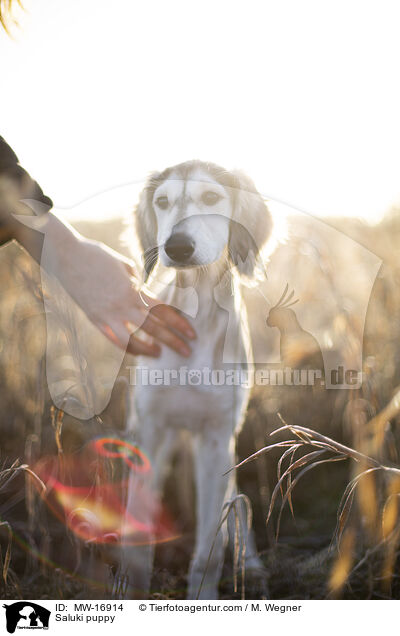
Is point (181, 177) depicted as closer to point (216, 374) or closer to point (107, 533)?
point (216, 374)

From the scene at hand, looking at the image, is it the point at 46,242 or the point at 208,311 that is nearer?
the point at 46,242

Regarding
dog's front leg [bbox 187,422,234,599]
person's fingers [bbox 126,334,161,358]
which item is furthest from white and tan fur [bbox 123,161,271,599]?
person's fingers [bbox 126,334,161,358]

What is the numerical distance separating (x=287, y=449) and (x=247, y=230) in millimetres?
787

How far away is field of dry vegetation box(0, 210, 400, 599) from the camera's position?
52.9 inches

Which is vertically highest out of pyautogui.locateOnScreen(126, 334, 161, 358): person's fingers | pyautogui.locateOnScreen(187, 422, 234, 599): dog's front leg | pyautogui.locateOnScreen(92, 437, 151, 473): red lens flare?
pyautogui.locateOnScreen(126, 334, 161, 358): person's fingers

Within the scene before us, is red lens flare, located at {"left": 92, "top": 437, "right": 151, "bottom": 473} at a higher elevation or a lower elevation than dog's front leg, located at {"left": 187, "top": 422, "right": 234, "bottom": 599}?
higher

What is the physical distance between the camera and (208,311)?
65.4 inches

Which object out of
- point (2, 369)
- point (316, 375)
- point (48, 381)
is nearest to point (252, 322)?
point (316, 375)

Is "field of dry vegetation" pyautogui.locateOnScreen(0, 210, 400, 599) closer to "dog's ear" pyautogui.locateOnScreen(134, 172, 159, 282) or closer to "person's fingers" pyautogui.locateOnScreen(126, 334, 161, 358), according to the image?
"dog's ear" pyautogui.locateOnScreen(134, 172, 159, 282)

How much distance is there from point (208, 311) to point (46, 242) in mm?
595
